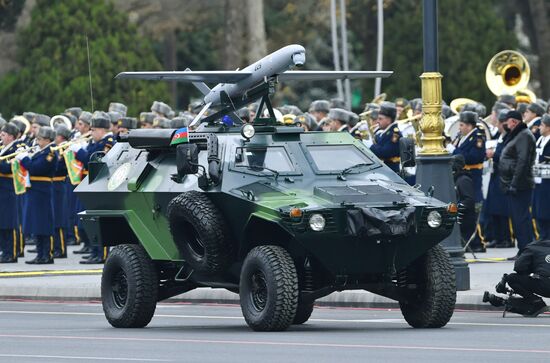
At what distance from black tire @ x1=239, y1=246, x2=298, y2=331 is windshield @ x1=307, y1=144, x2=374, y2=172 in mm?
1308

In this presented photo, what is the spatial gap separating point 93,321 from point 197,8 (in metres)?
37.0

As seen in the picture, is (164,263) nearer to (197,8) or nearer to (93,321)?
(93,321)

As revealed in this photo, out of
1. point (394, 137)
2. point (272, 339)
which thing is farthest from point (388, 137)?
point (272, 339)

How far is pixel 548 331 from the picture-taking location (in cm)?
1827

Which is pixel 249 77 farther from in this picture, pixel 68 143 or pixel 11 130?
pixel 11 130

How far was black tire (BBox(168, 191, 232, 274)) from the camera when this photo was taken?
18781 millimetres

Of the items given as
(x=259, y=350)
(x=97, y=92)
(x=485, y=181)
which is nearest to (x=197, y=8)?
(x=97, y=92)

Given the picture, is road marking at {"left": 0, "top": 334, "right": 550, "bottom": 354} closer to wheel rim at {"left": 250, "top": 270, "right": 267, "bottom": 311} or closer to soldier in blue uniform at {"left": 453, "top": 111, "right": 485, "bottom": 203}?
wheel rim at {"left": 250, "top": 270, "right": 267, "bottom": 311}

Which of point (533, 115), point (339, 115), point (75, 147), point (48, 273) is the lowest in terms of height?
point (48, 273)

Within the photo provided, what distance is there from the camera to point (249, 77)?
66.8 ft

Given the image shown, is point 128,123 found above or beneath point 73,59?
beneath

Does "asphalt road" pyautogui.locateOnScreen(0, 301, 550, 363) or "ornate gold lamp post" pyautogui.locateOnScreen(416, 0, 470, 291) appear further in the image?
"ornate gold lamp post" pyautogui.locateOnScreen(416, 0, 470, 291)

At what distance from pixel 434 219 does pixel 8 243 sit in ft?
43.0

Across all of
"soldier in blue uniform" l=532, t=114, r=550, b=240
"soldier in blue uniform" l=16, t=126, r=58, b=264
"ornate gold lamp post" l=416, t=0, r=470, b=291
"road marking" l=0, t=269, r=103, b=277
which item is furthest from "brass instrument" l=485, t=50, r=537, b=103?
"ornate gold lamp post" l=416, t=0, r=470, b=291
